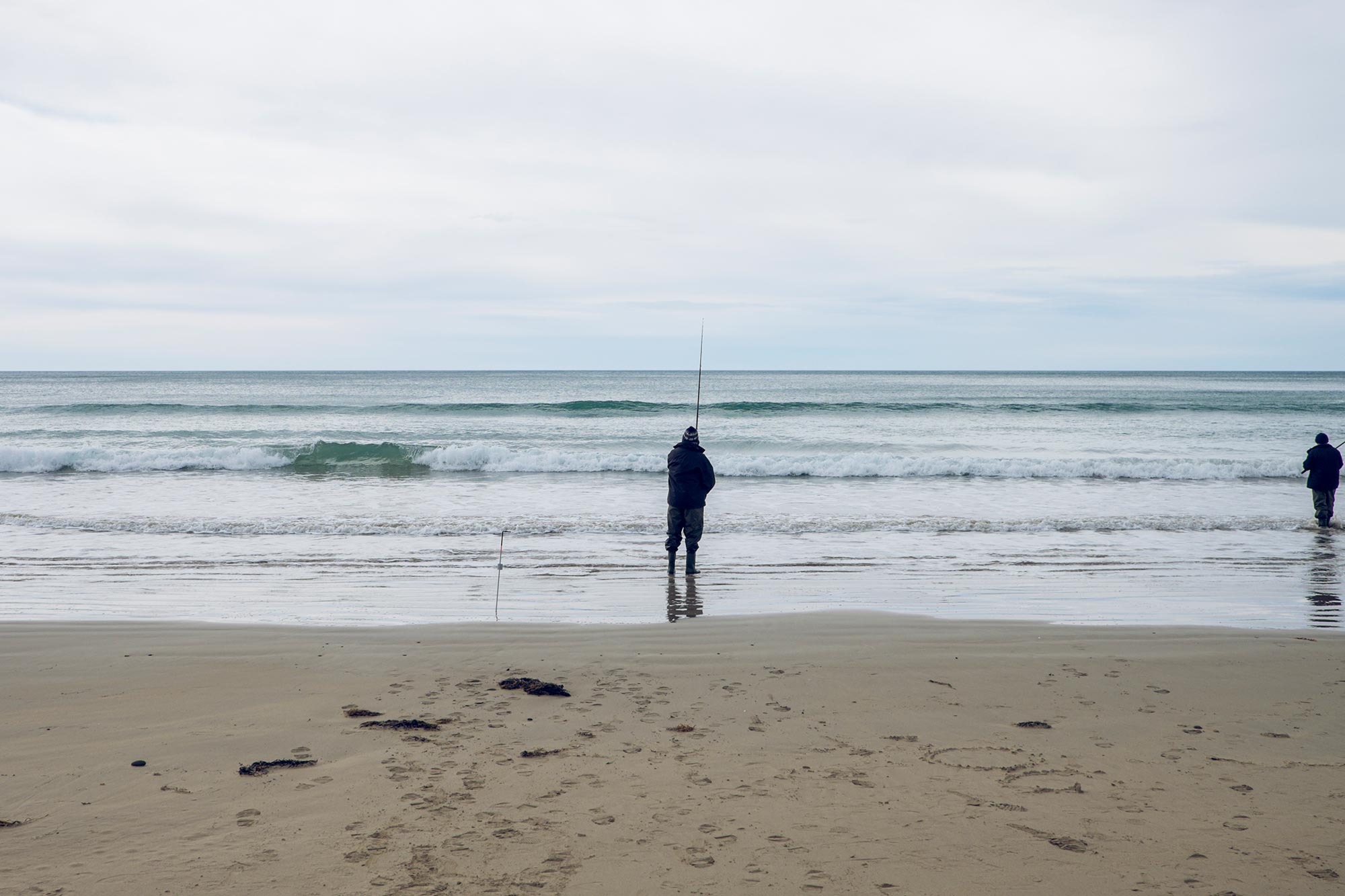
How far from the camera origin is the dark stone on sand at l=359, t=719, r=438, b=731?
4.19 m

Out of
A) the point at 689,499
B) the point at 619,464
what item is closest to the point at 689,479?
the point at 689,499

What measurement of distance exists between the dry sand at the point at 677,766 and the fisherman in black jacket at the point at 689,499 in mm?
2686

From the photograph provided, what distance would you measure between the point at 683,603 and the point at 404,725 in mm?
3472

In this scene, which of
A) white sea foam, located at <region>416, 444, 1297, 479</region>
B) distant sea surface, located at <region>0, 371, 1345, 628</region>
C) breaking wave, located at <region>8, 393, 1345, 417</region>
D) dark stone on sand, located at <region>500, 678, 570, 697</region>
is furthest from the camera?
breaking wave, located at <region>8, 393, 1345, 417</region>

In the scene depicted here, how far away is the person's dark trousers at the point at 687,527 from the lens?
866 cm

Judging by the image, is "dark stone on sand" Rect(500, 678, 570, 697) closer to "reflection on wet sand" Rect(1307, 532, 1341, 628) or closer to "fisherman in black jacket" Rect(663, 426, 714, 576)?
"fisherman in black jacket" Rect(663, 426, 714, 576)

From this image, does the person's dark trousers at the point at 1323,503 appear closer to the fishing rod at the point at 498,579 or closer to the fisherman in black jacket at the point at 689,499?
the fisherman in black jacket at the point at 689,499

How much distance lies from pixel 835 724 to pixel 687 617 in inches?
103

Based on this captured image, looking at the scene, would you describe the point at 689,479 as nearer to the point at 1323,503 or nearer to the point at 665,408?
the point at 1323,503

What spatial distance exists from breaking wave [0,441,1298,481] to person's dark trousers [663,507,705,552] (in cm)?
956

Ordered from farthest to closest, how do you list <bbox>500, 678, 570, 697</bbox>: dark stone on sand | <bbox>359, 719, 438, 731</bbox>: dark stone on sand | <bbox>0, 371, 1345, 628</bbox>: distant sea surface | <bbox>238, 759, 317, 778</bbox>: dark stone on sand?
<bbox>0, 371, 1345, 628</bbox>: distant sea surface → <bbox>500, 678, 570, 697</bbox>: dark stone on sand → <bbox>359, 719, 438, 731</bbox>: dark stone on sand → <bbox>238, 759, 317, 778</bbox>: dark stone on sand

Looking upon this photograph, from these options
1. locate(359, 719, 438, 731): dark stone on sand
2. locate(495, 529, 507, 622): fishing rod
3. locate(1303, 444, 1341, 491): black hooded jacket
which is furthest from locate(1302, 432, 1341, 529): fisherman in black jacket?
locate(359, 719, 438, 731): dark stone on sand

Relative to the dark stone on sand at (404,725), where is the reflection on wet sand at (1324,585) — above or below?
above

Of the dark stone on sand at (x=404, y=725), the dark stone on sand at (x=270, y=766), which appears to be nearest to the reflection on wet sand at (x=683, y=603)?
the dark stone on sand at (x=404, y=725)
